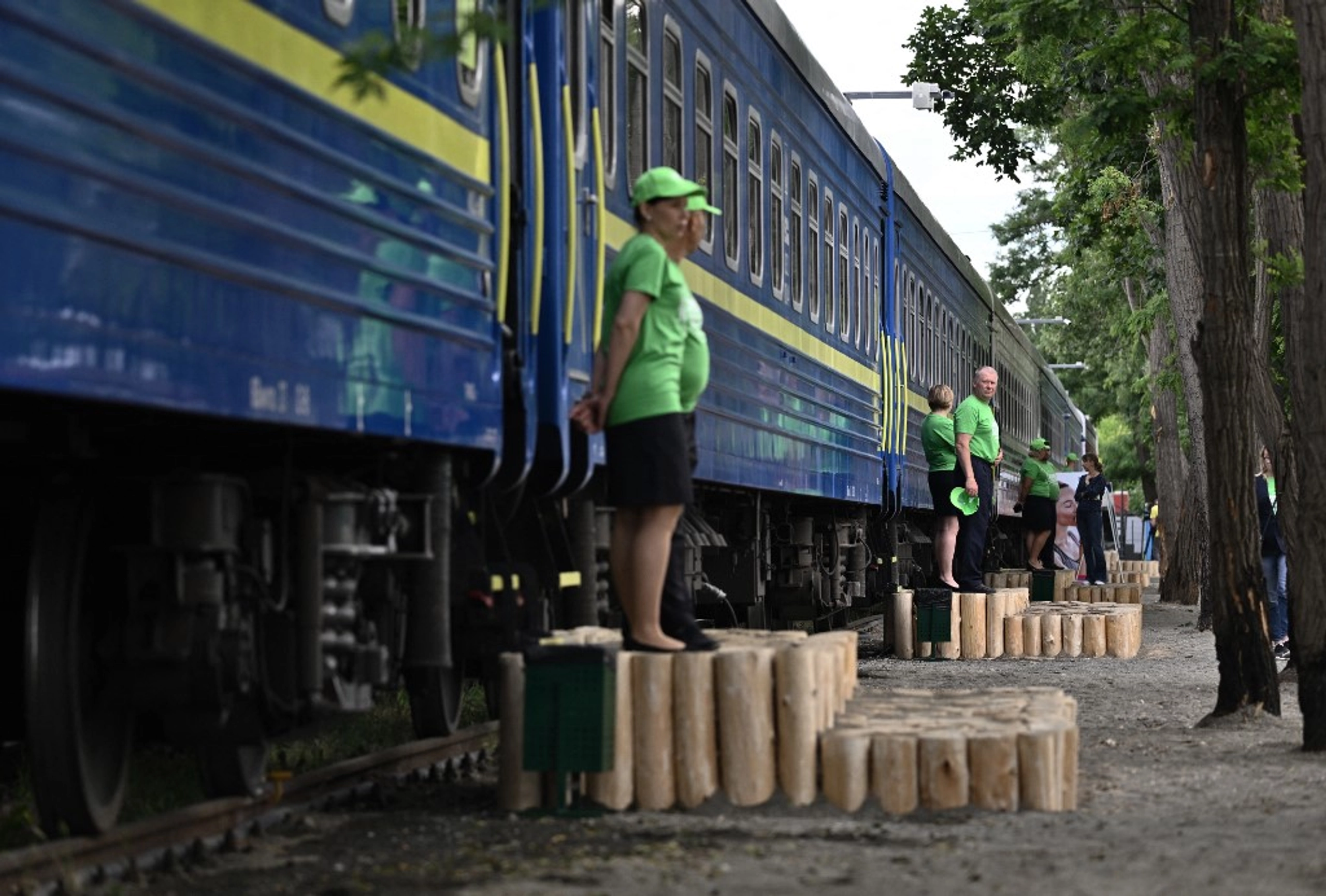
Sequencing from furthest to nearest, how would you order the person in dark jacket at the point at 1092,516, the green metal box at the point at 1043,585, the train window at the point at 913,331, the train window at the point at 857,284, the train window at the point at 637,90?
the person in dark jacket at the point at 1092,516 < the green metal box at the point at 1043,585 < the train window at the point at 913,331 < the train window at the point at 857,284 < the train window at the point at 637,90

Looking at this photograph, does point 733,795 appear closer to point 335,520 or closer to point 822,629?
point 335,520

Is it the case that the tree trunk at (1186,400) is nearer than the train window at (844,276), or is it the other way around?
the train window at (844,276)

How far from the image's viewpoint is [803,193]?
56.2 feet

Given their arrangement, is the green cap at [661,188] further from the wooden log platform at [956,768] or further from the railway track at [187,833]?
the railway track at [187,833]

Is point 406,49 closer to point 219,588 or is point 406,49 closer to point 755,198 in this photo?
point 219,588

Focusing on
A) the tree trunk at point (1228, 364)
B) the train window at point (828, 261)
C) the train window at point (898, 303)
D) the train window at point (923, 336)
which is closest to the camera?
the tree trunk at point (1228, 364)

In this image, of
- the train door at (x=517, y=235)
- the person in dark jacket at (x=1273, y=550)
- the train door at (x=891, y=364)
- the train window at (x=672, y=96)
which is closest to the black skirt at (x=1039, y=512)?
the train door at (x=891, y=364)

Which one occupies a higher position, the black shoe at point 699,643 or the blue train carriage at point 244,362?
the blue train carriage at point 244,362

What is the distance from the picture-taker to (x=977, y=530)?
18609 millimetres

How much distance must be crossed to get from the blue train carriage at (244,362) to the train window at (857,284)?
1058cm

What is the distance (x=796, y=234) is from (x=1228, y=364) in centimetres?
460

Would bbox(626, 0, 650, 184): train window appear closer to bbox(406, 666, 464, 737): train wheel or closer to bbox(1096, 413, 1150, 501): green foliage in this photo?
bbox(406, 666, 464, 737): train wheel

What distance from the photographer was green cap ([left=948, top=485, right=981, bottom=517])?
18.4 metres

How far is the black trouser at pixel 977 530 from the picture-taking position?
18391mm
